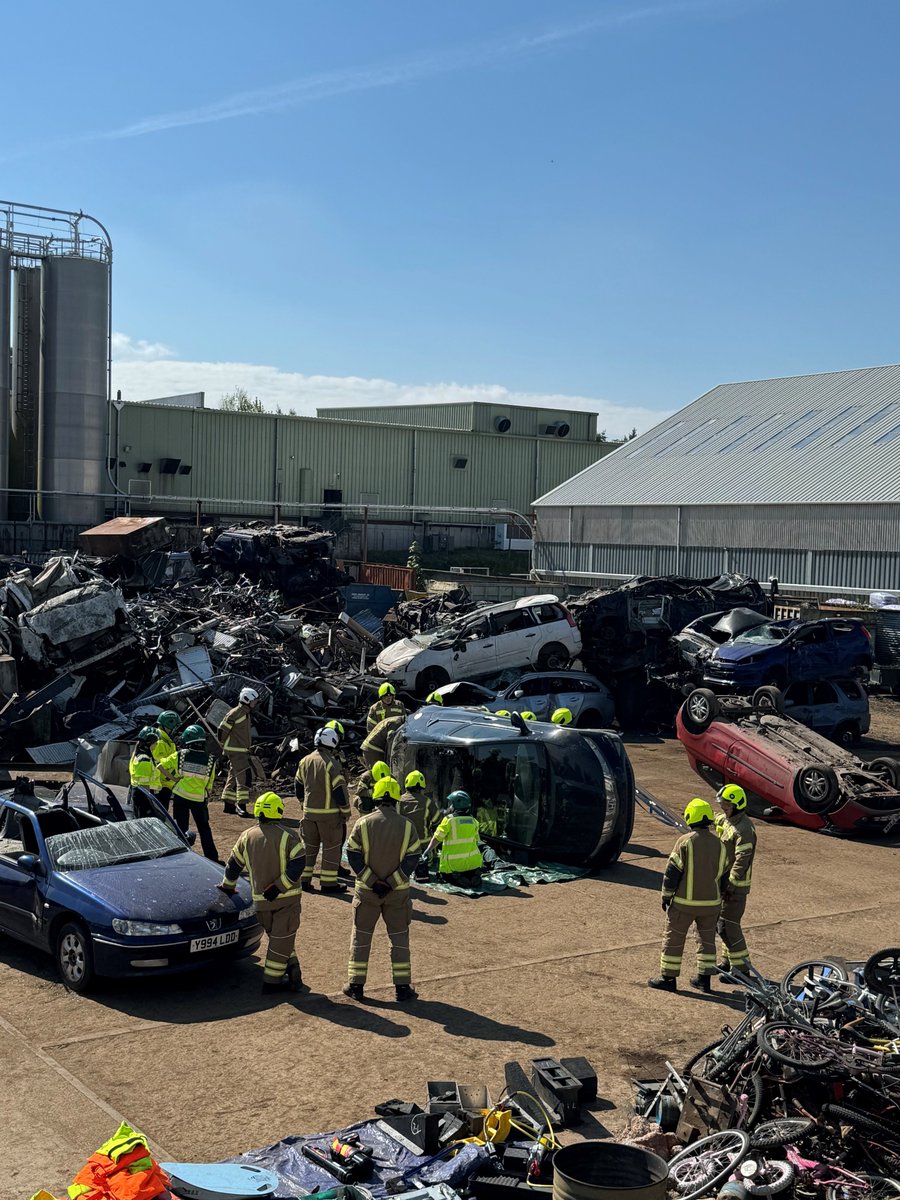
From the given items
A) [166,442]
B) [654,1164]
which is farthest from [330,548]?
[654,1164]

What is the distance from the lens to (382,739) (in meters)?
15.1

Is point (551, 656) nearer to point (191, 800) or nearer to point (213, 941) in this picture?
point (191, 800)

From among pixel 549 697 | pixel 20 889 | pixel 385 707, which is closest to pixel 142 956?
pixel 20 889

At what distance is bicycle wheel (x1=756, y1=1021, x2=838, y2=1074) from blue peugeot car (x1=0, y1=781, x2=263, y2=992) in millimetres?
4333

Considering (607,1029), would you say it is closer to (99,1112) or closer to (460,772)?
(99,1112)

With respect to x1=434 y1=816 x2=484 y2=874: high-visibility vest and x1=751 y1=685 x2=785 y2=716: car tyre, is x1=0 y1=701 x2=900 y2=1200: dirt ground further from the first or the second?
x1=751 y1=685 x2=785 y2=716: car tyre

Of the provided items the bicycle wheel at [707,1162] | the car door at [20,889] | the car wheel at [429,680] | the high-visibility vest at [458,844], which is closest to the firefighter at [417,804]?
the high-visibility vest at [458,844]

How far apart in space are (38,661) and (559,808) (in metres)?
11.0

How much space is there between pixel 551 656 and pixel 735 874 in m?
13.3

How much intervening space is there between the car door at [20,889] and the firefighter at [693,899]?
16.1 feet

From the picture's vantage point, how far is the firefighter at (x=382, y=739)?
1504cm

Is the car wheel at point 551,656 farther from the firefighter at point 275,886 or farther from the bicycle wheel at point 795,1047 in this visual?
the bicycle wheel at point 795,1047

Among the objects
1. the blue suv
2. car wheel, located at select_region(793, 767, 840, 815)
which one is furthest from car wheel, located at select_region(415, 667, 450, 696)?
car wheel, located at select_region(793, 767, 840, 815)

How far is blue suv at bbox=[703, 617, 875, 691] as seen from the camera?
21.3 m
